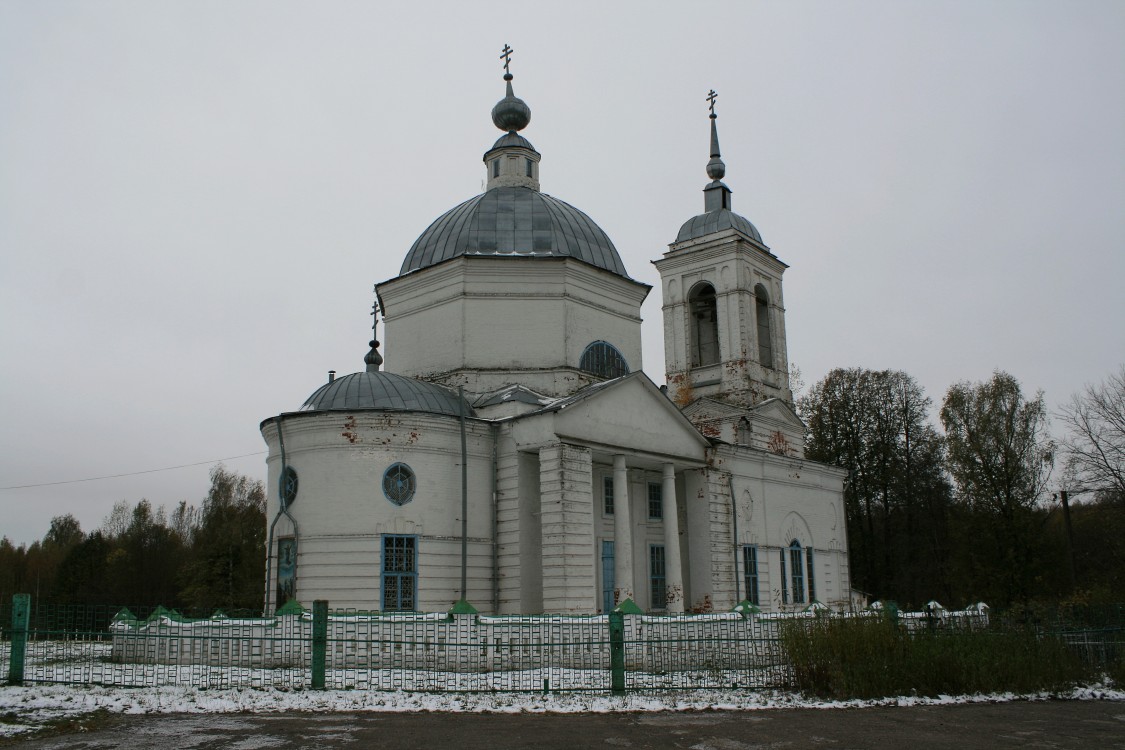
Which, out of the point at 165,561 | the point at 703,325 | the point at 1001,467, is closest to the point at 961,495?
the point at 1001,467

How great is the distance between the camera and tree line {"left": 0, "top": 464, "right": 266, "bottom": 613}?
37312 millimetres

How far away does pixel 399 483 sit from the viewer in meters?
18.0

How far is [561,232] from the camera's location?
22734mm

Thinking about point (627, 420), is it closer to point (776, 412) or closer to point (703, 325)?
point (776, 412)

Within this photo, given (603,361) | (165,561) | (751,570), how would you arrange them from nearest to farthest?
(603,361)
(751,570)
(165,561)

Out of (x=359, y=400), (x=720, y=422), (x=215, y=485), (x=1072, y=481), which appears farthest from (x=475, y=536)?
(x=215, y=485)

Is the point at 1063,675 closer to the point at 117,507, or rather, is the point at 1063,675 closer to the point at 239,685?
the point at 239,685

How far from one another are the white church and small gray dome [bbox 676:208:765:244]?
6 cm

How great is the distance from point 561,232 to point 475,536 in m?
8.05

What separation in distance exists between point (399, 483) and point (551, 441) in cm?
301

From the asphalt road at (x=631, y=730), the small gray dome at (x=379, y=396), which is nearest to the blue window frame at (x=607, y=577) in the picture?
the small gray dome at (x=379, y=396)

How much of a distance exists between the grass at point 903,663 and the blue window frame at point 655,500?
32.2ft

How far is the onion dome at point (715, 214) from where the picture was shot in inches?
1049

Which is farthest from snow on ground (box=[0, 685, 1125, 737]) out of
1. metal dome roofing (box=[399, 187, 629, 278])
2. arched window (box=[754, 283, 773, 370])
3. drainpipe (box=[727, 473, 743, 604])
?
arched window (box=[754, 283, 773, 370])
